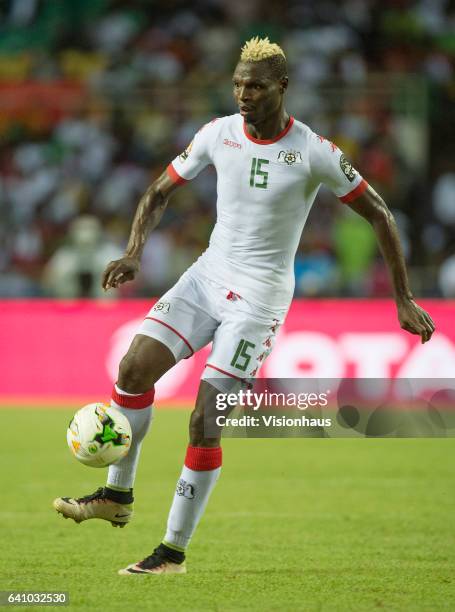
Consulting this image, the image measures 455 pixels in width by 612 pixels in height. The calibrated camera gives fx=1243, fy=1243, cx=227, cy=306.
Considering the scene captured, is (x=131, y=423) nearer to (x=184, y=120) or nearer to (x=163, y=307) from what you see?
(x=163, y=307)

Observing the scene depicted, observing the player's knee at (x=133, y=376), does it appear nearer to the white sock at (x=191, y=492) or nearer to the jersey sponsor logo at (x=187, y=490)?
the white sock at (x=191, y=492)

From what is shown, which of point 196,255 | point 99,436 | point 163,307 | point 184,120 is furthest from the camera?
point 184,120

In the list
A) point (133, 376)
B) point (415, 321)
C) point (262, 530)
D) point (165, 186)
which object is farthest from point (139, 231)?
point (262, 530)

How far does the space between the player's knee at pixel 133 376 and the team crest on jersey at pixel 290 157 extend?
1240 millimetres

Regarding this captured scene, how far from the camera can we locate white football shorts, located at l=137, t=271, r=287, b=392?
6.25 m

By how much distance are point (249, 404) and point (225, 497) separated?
2688 mm

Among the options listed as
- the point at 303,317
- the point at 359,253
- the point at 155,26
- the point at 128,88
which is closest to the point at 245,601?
the point at 303,317

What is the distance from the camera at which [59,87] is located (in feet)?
59.2

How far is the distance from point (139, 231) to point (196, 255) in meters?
9.91

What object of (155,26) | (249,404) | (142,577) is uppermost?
(155,26)

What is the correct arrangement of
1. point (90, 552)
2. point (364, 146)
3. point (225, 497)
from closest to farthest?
point (90, 552)
point (225, 497)
point (364, 146)

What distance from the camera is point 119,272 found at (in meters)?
6.15

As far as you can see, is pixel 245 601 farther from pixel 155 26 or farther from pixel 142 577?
pixel 155 26

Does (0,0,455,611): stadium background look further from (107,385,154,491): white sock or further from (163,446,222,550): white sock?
(107,385,154,491): white sock
